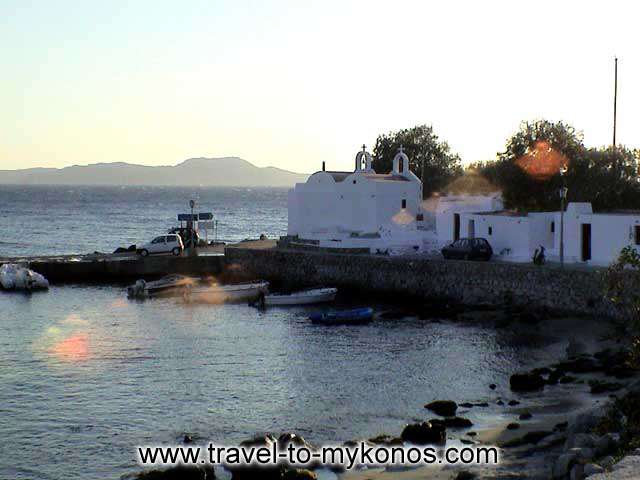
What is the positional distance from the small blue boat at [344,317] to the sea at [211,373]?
655 mm

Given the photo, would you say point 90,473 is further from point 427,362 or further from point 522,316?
point 522,316

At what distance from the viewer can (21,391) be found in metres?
31.3

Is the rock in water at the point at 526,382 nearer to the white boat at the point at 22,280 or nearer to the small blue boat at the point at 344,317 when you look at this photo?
the small blue boat at the point at 344,317

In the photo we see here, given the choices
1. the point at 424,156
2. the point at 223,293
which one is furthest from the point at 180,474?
the point at 424,156

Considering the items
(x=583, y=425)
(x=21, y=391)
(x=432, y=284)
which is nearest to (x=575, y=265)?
(x=432, y=284)

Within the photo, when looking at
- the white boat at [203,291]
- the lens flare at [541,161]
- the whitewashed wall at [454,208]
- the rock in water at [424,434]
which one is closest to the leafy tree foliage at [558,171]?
the lens flare at [541,161]

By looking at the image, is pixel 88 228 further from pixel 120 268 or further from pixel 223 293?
pixel 223 293

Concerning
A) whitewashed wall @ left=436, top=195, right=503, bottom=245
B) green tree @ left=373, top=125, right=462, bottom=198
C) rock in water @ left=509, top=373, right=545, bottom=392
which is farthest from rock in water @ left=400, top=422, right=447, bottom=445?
green tree @ left=373, top=125, right=462, bottom=198

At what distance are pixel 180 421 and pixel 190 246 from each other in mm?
39266

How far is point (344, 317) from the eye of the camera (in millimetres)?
44250

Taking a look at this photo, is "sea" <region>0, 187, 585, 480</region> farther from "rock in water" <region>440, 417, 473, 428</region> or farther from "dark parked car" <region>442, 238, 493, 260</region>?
"dark parked car" <region>442, 238, 493, 260</region>

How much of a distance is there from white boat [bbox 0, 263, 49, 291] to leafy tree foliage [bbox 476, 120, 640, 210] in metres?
29.4

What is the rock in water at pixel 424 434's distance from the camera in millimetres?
24750

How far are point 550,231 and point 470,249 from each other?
4.24 meters
